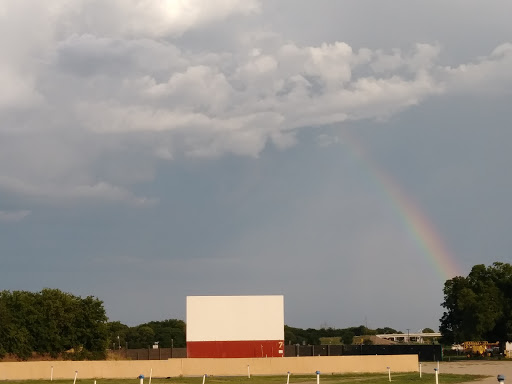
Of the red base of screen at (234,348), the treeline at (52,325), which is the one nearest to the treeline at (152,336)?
the treeline at (52,325)

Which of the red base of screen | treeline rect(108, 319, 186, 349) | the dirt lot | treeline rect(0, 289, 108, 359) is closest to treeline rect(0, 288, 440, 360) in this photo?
treeline rect(0, 289, 108, 359)

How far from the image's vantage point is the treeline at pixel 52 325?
277 ft

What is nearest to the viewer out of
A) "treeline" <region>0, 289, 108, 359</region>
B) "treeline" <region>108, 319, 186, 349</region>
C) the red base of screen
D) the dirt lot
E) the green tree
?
the dirt lot

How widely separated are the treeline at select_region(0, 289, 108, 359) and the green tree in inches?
1919

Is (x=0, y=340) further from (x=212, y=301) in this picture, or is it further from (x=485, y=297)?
(x=485, y=297)

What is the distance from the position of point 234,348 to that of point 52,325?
21.8 m

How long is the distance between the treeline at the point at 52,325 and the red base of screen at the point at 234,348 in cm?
1475

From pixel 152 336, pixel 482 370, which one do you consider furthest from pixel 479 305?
pixel 152 336

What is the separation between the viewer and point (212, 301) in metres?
82.4

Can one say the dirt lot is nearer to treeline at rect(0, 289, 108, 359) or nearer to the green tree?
the green tree

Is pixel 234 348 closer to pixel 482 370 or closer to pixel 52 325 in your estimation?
pixel 52 325

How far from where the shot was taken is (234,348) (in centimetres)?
8225

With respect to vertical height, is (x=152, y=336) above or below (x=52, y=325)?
below

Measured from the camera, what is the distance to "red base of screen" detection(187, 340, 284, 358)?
81.9 meters
